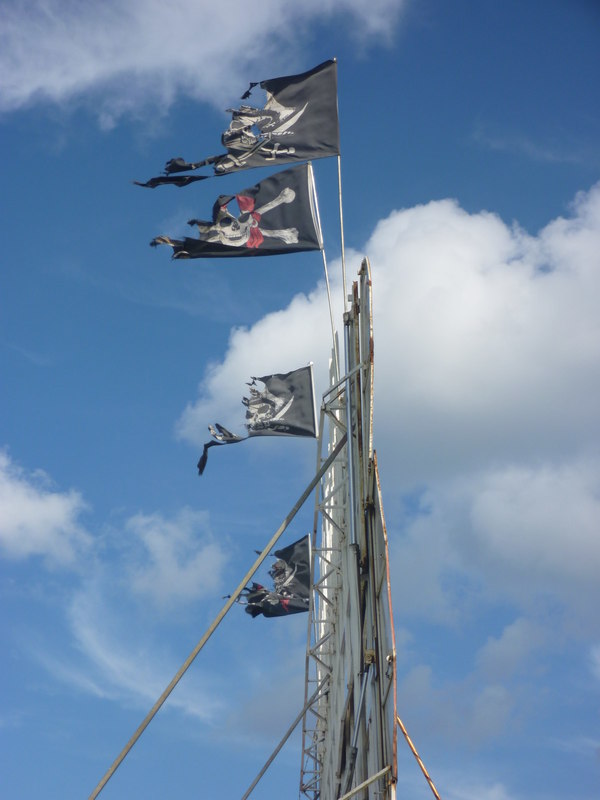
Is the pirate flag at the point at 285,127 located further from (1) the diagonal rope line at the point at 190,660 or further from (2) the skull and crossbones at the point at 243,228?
(1) the diagonal rope line at the point at 190,660

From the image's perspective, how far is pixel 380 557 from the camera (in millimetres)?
20125

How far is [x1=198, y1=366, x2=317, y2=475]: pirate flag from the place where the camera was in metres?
30.1

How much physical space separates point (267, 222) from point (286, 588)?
14333 millimetres

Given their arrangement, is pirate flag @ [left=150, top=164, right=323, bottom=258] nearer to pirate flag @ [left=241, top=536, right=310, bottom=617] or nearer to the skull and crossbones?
the skull and crossbones

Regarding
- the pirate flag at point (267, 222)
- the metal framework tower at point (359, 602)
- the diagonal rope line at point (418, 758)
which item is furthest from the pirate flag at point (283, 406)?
the diagonal rope line at point (418, 758)

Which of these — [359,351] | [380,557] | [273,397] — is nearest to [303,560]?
[273,397]

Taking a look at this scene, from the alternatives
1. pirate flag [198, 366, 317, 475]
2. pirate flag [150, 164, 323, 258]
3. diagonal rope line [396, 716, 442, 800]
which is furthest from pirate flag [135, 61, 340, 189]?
diagonal rope line [396, 716, 442, 800]

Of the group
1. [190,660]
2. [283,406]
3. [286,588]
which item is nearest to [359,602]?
[190,660]

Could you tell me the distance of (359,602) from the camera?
21.8 metres

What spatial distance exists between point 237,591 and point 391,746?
16.7 ft

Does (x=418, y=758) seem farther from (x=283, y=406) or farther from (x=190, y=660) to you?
(x=283, y=406)

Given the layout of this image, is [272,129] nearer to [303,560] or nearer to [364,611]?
[364,611]

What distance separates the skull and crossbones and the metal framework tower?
231 cm

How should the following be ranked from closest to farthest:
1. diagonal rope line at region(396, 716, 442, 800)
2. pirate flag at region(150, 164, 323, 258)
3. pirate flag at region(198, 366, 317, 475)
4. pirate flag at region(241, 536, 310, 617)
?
diagonal rope line at region(396, 716, 442, 800), pirate flag at region(150, 164, 323, 258), pirate flag at region(198, 366, 317, 475), pirate flag at region(241, 536, 310, 617)
